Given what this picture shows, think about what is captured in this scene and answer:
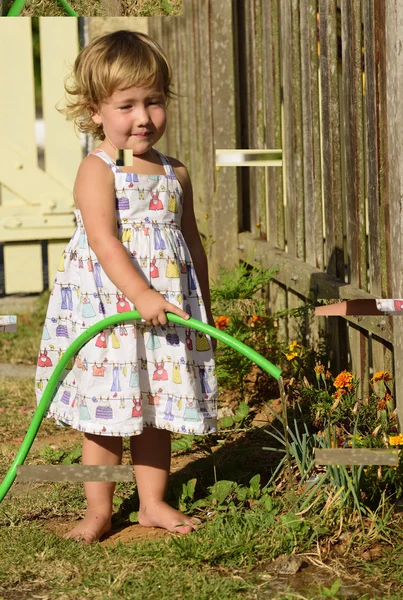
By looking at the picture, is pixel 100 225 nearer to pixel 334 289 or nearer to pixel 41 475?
pixel 41 475

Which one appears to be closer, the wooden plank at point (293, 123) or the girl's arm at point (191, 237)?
the girl's arm at point (191, 237)

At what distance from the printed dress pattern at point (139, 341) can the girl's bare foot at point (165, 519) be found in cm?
27

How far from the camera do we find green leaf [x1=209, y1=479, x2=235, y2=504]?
306 centimetres

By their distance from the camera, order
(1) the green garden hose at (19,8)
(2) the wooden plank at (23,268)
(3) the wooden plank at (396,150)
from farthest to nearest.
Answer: (2) the wooden plank at (23,268) < (1) the green garden hose at (19,8) < (3) the wooden plank at (396,150)

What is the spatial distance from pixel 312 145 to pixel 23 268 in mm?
3527

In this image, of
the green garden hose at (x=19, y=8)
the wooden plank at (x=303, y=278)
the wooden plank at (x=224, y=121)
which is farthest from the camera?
the wooden plank at (x=224, y=121)

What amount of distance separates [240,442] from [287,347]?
0.61 m

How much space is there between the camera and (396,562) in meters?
2.64

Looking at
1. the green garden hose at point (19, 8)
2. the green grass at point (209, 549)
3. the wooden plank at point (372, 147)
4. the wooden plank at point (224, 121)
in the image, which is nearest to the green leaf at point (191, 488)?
the green grass at point (209, 549)

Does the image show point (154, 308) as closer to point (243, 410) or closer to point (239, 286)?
point (243, 410)

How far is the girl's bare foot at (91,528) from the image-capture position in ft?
9.50

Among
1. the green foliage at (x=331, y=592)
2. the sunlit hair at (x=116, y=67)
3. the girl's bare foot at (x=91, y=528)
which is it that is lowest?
the green foliage at (x=331, y=592)

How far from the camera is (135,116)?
2875mm

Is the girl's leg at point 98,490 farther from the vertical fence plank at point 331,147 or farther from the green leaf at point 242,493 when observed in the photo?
the vertical fence plank at point 331,147
